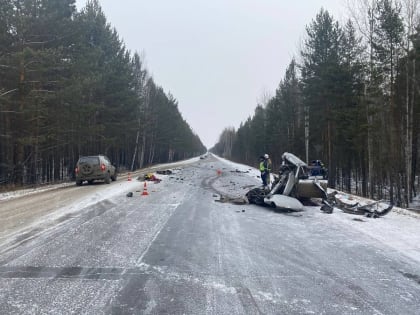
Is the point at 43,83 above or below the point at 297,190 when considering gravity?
above

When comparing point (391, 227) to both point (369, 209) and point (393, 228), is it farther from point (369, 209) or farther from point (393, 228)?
point (369, 209)

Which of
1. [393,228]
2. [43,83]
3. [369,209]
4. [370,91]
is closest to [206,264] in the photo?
[393,228]

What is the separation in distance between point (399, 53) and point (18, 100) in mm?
24652

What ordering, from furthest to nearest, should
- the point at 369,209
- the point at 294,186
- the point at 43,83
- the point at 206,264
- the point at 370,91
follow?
the point at 370,91, the point at 43,83, the point at 294,186, the point at 369,209, the point at 206,264

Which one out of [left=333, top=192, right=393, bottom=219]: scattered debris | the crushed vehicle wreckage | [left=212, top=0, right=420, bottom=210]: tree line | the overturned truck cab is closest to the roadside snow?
[left=333, top=192, right=393, bottom=219]: scattered debris

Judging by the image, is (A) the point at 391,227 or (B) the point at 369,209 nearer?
(A) the point at 391,227

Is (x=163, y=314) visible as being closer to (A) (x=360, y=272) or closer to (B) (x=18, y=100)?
(A) (x=360, y=272)

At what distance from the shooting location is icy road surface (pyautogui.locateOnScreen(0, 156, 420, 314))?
378 cm

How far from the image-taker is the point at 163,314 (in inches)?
137

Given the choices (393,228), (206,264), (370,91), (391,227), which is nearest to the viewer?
(206,264)

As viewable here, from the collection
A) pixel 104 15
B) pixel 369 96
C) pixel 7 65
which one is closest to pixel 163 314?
pixel 7 65

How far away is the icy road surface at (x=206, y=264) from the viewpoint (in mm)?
3779

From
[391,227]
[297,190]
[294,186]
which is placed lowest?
[391,227]

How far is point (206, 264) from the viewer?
523cm
